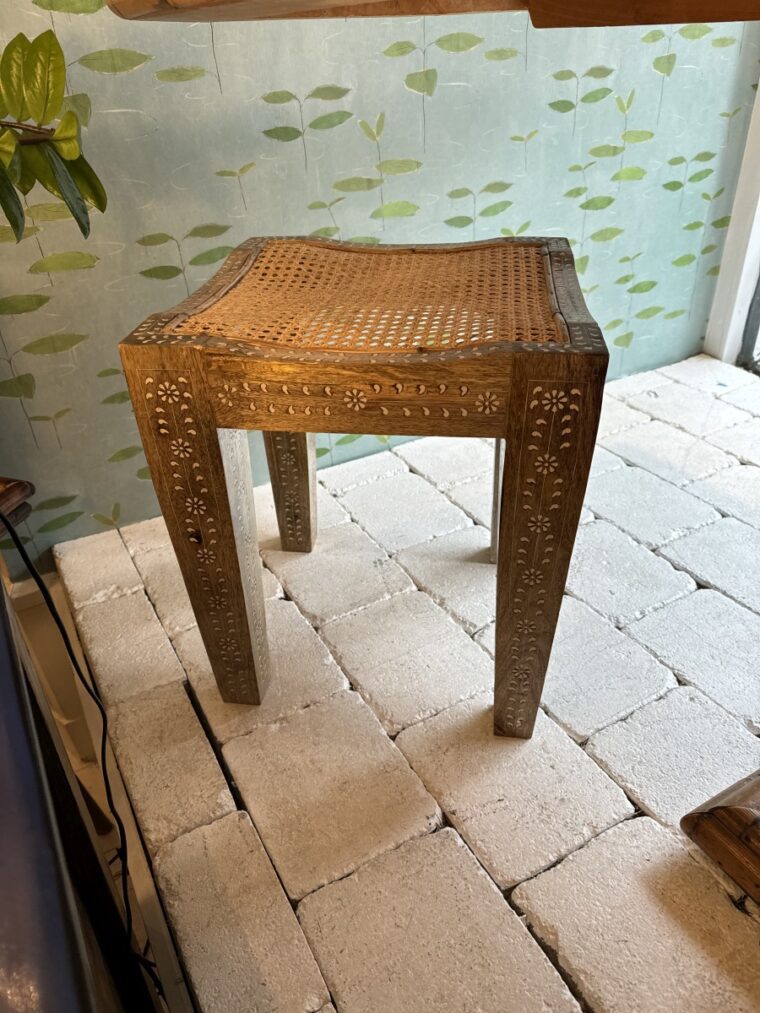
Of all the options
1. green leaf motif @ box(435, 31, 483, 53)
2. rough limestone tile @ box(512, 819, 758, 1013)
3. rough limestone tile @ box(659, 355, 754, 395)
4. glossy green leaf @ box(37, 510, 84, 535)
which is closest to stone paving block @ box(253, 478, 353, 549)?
glossy green leaf @ box(37, 510, 84, 535)

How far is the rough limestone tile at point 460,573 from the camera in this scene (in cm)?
135

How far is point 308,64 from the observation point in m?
1.43

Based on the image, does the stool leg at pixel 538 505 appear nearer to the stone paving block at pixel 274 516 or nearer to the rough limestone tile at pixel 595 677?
the rough limestone tile at pixel 595 677

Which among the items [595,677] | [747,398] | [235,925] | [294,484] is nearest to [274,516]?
[294,484]

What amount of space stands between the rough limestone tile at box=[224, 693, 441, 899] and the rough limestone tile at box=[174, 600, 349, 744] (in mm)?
27

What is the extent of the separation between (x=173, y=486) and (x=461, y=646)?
58cm

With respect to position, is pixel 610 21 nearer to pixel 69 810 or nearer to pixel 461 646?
pixel 69 810

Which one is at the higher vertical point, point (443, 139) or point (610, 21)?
point (610, 21)

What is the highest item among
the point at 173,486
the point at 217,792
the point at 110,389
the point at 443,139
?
the point at 443,139

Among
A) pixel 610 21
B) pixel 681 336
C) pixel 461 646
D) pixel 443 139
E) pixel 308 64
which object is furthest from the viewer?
pixel 681 336

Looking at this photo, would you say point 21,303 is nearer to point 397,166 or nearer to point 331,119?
point 331,119

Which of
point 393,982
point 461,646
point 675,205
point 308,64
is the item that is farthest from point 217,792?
point 675,205

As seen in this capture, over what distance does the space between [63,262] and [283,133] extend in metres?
0.49

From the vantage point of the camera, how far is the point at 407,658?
125 centimetres
